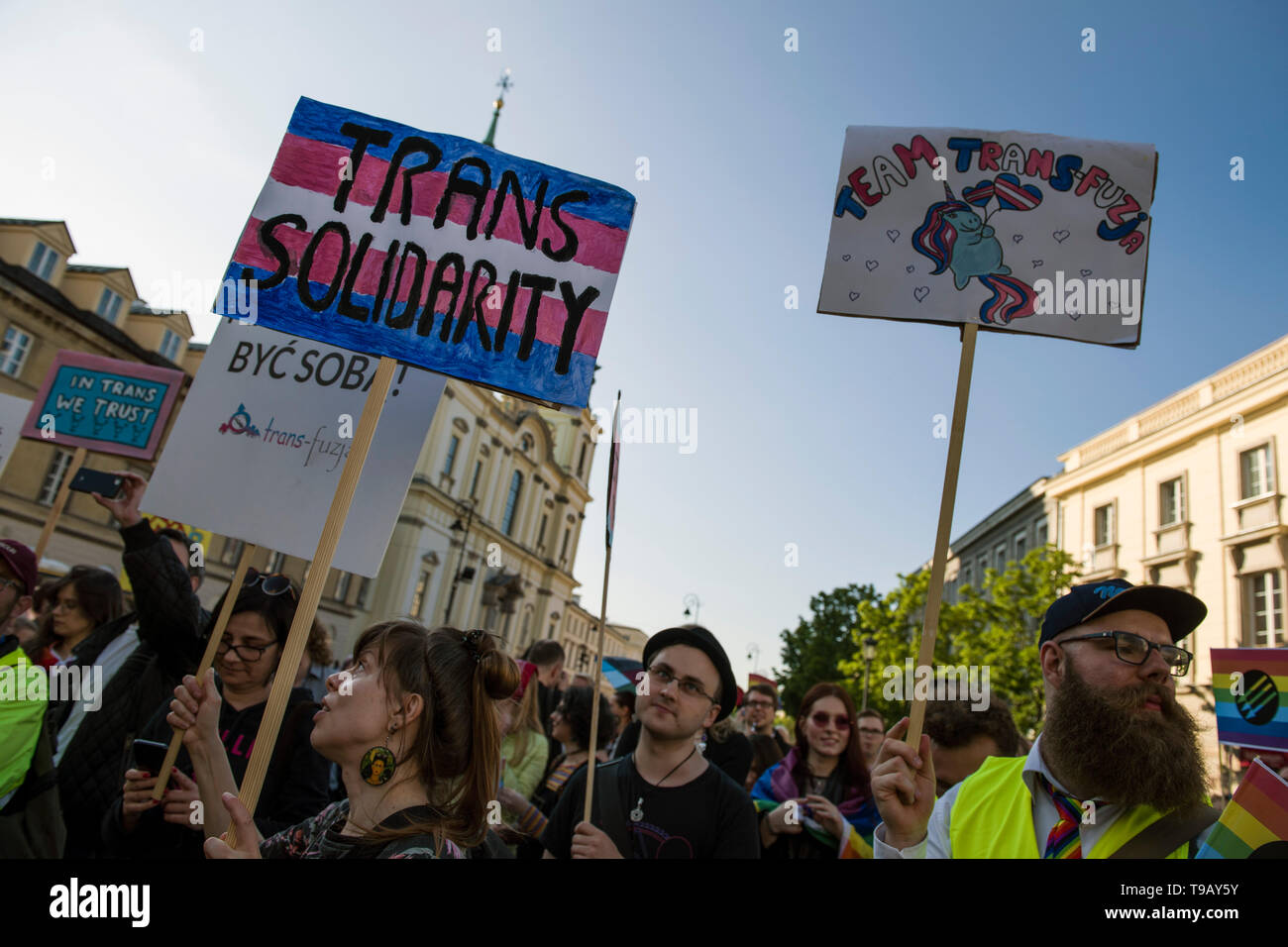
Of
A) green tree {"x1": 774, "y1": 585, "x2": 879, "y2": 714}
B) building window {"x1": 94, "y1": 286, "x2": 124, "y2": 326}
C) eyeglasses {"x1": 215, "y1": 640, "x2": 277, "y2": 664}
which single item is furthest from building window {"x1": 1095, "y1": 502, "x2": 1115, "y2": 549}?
building window {"x1": 94, "y1": 286, "x2": 124, "y2": 326}

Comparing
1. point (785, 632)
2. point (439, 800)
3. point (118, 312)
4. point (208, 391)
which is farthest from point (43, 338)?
point (785, 632)

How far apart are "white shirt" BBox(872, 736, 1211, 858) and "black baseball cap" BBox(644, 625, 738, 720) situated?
904mm

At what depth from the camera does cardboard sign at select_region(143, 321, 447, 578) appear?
137 inches

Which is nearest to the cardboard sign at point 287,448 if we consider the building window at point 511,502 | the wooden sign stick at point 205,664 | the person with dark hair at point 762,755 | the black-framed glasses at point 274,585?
the black-framed glasses at point 274,585

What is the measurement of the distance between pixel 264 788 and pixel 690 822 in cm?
152

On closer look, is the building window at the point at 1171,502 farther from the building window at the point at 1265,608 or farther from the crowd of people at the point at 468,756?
the crowd of people at the point at 468,756

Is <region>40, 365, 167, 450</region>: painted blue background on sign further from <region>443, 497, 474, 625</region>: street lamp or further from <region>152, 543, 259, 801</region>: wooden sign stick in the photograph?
<region>443, 497, 474, 625</region>: street lamp

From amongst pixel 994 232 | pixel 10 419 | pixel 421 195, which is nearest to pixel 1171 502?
pixel 994 232

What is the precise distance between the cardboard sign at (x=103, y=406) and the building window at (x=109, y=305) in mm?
29565

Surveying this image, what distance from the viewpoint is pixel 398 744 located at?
2.22 meters

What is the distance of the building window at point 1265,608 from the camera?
1941cm
